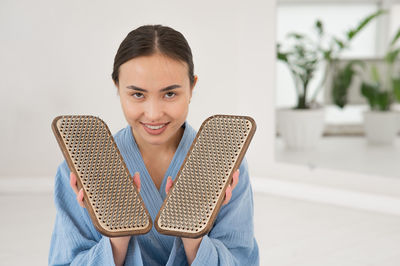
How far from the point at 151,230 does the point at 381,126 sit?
10.7 ft

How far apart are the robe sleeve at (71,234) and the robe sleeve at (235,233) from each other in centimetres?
15

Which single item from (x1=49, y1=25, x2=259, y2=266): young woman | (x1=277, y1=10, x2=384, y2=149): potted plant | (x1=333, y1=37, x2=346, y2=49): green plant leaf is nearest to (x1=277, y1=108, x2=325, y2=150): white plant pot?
(x1=277, y1=10, x2=384, y2=149): potted plant

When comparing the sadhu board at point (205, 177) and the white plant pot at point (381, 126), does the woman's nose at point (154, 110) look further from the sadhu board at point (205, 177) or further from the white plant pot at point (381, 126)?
the white plant pot at point (381, 126)

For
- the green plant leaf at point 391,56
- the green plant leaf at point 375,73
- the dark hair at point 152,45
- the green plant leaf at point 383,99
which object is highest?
the dark hair at point 152,45

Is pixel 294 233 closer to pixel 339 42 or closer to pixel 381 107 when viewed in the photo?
pixel 339 42

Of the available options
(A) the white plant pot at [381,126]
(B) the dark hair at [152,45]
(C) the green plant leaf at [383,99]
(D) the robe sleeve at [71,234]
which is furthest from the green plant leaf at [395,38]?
(D) the robe sleeve at [71,234]

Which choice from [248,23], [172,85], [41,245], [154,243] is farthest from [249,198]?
[248,23]

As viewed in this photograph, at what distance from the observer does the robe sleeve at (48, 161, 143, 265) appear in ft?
3.36

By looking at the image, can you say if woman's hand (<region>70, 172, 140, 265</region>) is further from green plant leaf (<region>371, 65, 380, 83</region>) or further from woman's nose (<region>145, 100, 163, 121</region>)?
green plant leaf (<region>371, 65, 380, 83</region>)

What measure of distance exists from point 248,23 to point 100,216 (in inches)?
91.3

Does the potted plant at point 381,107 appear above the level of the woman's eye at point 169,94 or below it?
below

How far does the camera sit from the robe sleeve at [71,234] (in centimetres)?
102

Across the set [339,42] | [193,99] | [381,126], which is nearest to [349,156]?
[381,126]

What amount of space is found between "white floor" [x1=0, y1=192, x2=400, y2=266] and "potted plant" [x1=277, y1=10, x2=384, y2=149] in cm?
85
